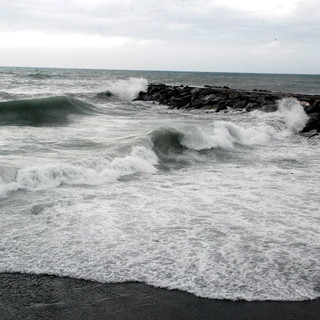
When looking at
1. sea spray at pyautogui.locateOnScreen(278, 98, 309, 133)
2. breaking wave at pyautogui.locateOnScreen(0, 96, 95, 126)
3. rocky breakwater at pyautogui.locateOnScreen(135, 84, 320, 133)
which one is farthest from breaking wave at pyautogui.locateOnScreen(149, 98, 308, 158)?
breaking wave at pyautogui.locateOnScreen(0, 96, 95, 126)

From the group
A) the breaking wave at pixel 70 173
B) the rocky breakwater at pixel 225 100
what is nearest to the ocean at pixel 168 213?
the breaking wave at pixel 70 173

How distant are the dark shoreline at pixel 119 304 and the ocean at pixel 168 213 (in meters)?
0.15

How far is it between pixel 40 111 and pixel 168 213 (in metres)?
15.6

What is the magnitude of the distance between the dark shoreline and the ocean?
15cm

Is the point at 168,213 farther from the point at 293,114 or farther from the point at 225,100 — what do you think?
the point at 225,100

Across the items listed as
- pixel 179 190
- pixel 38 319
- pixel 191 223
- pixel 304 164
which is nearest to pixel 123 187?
pixel 179 190

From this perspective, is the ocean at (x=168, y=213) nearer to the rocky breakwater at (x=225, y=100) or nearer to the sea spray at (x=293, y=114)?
the sea spray at (x=293, y=114)

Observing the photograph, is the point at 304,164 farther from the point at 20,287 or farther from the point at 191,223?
the point at 20,287

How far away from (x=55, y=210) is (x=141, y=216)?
134 cm

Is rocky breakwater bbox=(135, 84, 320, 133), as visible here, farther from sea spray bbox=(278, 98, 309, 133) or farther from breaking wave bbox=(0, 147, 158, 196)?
breaking wave bbox=(0, 147, 158, 196)

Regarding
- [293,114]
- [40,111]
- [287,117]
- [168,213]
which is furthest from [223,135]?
[40,111]

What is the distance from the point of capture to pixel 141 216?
20.7ft

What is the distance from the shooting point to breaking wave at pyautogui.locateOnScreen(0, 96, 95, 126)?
1855 centimetres

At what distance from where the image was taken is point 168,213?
21.3ft
